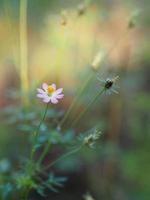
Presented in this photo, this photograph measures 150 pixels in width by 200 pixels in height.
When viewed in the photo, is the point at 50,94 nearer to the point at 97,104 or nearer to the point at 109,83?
the point at 109,83

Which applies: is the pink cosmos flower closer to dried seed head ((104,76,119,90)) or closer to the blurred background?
dried seed head ((104,76,119,90))

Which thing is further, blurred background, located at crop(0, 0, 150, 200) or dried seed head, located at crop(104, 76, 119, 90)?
blurred background, located at crop(0, 0, 150, 200)

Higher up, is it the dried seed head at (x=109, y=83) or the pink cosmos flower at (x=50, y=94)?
the dried seed head at (x=109, y=83)

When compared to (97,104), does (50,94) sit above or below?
below

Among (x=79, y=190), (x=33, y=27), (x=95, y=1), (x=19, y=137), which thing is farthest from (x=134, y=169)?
(x=33, y=27)

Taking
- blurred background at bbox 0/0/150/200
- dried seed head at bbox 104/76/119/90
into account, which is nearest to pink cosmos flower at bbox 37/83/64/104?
dried seed head at bbox 104/76/119/90

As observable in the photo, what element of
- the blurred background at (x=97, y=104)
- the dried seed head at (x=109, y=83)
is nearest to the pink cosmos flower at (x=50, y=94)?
the dried seed head at (x=109, y=83)

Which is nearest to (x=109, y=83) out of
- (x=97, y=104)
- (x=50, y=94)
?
(x=50, y=94)

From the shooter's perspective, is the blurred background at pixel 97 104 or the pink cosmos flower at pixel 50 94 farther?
the blurred background at pixel 97 104

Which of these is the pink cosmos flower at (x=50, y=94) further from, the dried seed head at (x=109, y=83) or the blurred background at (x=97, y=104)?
the blurred background at (x=97, y=104)

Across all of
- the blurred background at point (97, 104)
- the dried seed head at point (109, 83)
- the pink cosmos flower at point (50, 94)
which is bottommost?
the pink cosmos flower at point (50, 94)

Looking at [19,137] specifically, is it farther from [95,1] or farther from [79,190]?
[95,1]
